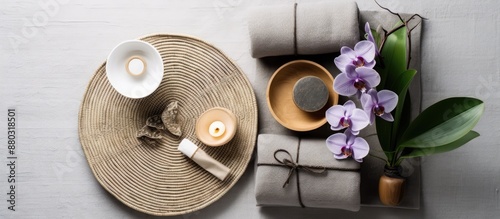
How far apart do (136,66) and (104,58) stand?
0.44 feet

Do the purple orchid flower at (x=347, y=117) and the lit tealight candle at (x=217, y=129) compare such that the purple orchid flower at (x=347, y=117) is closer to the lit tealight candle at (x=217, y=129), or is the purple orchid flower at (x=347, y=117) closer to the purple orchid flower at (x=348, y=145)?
the purple orchid flower at (x=348, y=145)

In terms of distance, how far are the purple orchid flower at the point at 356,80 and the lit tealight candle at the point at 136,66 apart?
1.39 feet

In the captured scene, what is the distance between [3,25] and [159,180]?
0.53m

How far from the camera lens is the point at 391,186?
109 cm

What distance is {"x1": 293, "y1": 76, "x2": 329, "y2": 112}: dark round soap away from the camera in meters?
1.11

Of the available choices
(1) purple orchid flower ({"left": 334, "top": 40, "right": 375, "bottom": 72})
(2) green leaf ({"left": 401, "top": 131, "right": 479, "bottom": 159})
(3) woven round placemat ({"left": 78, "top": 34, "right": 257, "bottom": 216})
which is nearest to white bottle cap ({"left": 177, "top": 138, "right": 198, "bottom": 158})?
(3) woven round placemat ({"left": 78, "top": 34, "right": 257, "bottom": 216})

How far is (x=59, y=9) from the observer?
125 centimetres

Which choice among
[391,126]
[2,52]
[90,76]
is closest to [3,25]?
[2,52]

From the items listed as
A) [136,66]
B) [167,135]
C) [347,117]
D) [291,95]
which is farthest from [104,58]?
[347,117]

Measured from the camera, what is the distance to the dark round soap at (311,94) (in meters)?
1.11

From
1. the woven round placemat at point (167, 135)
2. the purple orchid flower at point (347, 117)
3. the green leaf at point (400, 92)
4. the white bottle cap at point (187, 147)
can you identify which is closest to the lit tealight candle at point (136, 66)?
the woven round placemat at point (167, 135)

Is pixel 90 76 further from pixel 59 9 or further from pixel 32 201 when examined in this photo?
pixel 32 201

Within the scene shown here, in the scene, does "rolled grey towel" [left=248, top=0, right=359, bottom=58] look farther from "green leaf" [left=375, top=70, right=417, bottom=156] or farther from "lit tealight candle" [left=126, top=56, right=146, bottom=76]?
"lit tealight candle" [left=126, top=56, right=146, bottom=76]

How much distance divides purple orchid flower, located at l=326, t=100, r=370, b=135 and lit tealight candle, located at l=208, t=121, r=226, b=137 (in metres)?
0.25
